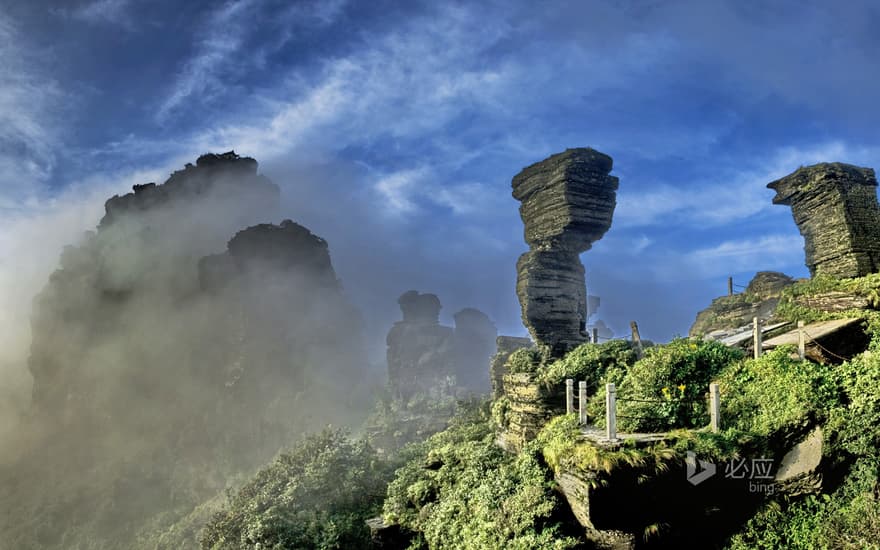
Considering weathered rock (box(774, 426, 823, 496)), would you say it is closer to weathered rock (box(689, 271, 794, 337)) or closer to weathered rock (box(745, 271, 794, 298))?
weathered rock (box(689, 271, 794, 337))

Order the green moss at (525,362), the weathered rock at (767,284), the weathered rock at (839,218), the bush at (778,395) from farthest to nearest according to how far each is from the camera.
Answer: the weathered rock at (767,284) → the weathered rock at (839,218) → the green moss at (525,362) → the bush at (778,395)

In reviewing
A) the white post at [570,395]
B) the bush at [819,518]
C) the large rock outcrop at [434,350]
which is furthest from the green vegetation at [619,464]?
the large rock outcrop at [434,350]

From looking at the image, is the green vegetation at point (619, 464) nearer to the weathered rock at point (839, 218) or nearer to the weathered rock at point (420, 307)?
the weathered rock at point (839, 218)

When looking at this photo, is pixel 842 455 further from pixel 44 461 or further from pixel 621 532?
pixel 44 461

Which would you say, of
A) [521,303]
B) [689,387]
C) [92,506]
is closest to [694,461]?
[689,387]

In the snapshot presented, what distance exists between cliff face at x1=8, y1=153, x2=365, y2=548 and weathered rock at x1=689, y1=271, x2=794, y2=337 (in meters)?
47.5

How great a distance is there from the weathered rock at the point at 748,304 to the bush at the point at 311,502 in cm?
1807

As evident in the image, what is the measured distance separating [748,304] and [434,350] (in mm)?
50214

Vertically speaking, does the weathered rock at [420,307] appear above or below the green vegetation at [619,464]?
above

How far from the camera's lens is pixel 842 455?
8906 mm

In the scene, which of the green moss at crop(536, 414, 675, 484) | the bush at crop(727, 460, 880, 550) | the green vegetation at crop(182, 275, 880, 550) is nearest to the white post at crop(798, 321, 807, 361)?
the green vegetation at crop(182, 275, 880, 550)

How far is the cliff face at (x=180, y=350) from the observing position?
59156 millimetres

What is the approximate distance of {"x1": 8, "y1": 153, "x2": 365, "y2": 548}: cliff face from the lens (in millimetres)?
59156

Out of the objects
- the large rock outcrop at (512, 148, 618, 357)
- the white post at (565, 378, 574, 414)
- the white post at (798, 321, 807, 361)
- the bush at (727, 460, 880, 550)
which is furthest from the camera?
the large rock outcrop at (512, 148, 618, 357)
